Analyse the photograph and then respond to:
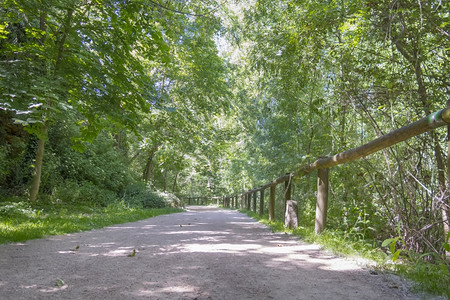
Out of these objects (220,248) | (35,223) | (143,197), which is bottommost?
(220,248)

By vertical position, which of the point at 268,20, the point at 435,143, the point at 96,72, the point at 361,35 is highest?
the point at 268,20

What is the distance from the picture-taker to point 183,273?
298cm

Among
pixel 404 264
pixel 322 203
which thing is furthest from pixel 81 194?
pixel 404 264

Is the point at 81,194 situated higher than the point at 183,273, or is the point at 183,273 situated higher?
the point at 81,194

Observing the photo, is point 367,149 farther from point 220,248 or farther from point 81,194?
point 81,194

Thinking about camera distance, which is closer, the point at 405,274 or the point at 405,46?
the point at 405,274

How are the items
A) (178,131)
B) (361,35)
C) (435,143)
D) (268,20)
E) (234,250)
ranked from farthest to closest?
1. (178,131)
2. (268,20)
3. (361,35)
4. (234,250)
5. (435,143)

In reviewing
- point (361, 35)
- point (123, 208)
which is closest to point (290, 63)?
point (361, 35)

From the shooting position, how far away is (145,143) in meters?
15.0

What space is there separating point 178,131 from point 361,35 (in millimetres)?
11018

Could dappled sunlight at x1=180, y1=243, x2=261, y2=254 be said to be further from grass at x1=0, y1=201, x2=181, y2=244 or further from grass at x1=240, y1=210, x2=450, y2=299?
grass at x1=0, y1=201, x2=181, y2=244

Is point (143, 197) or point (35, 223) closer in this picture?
point (35, 223)

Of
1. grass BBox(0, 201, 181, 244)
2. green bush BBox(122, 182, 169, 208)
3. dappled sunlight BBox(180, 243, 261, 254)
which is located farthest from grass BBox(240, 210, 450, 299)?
green bush BBox(122, 182, 169, 208)

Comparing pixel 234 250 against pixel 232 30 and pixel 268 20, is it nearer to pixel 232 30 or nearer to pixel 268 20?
pixel 268 20
